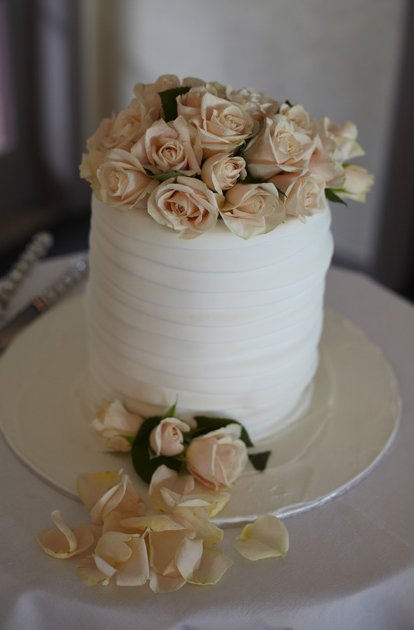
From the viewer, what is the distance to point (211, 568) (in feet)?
3.18

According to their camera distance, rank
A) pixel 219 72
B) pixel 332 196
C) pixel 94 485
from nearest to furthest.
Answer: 1. pixel 94 485
2. pixel 332 196
3. pixel 219 72

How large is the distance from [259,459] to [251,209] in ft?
1.23

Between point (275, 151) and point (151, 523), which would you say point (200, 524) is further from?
point (275, 151)

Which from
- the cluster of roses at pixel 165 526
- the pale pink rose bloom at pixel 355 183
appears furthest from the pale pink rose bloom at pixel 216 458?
the pale pink rose bloom at pixel 355 183

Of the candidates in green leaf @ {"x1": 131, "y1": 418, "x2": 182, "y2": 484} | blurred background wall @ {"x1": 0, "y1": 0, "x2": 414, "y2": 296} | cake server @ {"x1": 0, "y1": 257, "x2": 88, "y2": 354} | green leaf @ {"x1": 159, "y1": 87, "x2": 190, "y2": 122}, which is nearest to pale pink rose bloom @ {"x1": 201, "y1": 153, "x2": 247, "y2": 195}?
green leaf @ {"x1": 159, "y1": 87, "x2": 190, "y2": 122}

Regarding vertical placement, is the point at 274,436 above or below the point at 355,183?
below

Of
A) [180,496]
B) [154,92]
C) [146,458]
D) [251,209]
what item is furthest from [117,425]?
[154,92]

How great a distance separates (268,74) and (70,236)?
3.66 feet

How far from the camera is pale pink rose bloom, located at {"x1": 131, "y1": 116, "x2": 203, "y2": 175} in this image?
101cm

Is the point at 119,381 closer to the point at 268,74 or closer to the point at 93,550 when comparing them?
the point at 93,550

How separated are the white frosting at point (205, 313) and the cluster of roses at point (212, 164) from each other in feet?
0.12

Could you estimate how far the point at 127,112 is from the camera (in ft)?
3.63

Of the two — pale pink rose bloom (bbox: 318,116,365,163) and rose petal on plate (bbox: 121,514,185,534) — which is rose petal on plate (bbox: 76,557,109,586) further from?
pale pink rose bloom (bbox: 318,116,365,163)

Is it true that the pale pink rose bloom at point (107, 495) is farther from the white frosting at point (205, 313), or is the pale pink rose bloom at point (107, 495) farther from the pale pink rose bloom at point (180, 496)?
the white frosting at point (205, 313)
